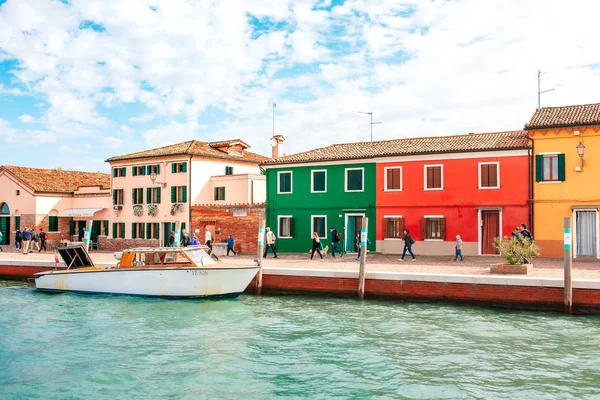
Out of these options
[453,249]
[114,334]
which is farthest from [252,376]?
[453,249]

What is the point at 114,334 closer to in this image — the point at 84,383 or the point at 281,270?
the point at 84,383

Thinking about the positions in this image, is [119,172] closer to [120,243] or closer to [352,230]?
[120,243]

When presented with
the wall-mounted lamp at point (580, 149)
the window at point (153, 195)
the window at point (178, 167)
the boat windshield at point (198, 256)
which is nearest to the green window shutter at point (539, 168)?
the wall-mounted lamp at point (580, 149)

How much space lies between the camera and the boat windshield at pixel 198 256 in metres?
18.5

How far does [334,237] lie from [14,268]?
13935 millimetres

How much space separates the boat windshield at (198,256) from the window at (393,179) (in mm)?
11994

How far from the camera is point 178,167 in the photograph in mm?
36031

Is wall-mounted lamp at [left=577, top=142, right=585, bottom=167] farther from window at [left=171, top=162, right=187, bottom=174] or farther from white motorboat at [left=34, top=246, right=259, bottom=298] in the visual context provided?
window at [left=171, top=162, right=187, bottom=174]

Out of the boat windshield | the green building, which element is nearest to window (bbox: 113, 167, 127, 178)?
the green building

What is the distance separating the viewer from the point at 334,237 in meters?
26.1

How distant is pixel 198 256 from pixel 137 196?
67.5 ft

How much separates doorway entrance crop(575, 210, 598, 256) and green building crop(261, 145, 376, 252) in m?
9.15

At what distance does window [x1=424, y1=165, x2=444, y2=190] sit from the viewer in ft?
88.6

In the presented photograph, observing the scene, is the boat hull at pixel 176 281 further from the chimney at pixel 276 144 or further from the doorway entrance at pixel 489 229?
the chimney at pixel 276 144
